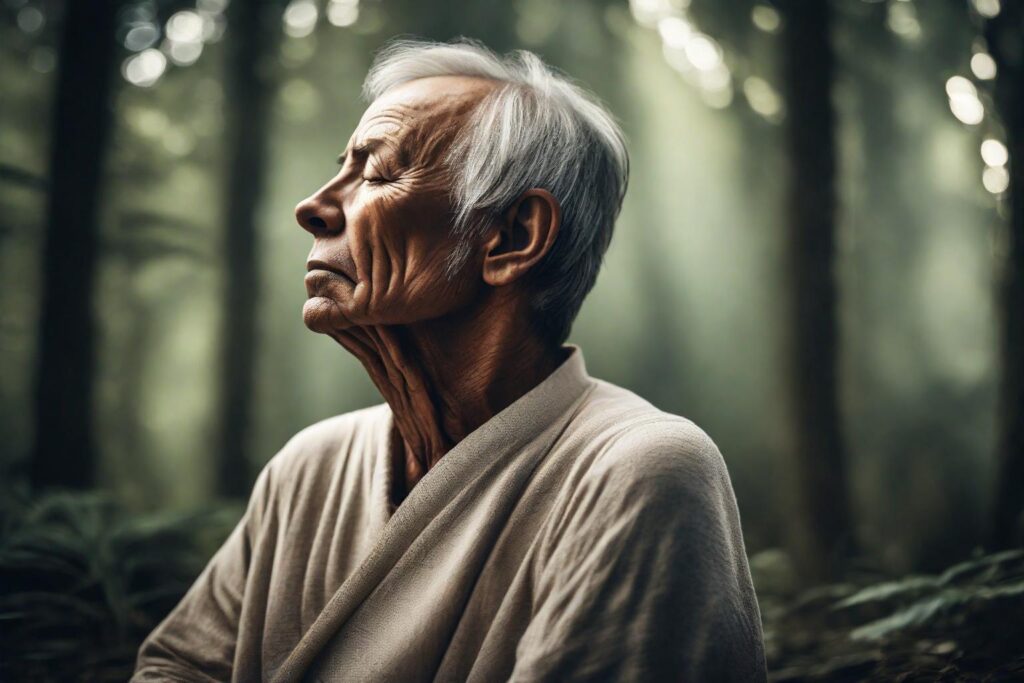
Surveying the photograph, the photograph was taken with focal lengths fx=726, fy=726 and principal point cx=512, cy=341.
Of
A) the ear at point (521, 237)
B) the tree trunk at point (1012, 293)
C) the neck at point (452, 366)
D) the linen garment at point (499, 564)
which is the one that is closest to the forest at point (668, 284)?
the tree trunk at point (1012, 293)

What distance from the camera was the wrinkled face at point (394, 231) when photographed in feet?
5.45

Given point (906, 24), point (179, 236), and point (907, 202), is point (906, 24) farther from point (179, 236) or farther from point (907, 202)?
point (179, 236)

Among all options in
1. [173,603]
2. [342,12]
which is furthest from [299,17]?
[173,603]

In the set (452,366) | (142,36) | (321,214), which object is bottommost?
(452,366)

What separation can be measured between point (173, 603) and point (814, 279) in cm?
397

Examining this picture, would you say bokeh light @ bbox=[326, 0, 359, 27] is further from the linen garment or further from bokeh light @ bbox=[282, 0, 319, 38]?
the linen garment

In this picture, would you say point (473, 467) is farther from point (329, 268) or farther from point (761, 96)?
point (761, 96)

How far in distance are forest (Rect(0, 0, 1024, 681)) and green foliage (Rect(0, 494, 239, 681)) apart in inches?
0.6

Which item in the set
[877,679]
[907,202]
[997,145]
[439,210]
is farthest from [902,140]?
[439,210]

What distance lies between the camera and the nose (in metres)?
1.72

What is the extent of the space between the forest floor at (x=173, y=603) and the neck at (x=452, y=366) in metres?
1.56

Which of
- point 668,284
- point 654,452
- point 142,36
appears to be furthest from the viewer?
point 668,284

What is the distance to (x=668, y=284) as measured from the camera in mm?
9367

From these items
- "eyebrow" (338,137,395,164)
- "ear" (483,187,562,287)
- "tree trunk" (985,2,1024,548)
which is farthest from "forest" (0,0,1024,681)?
"eyebrow" (338,137,395,164)
